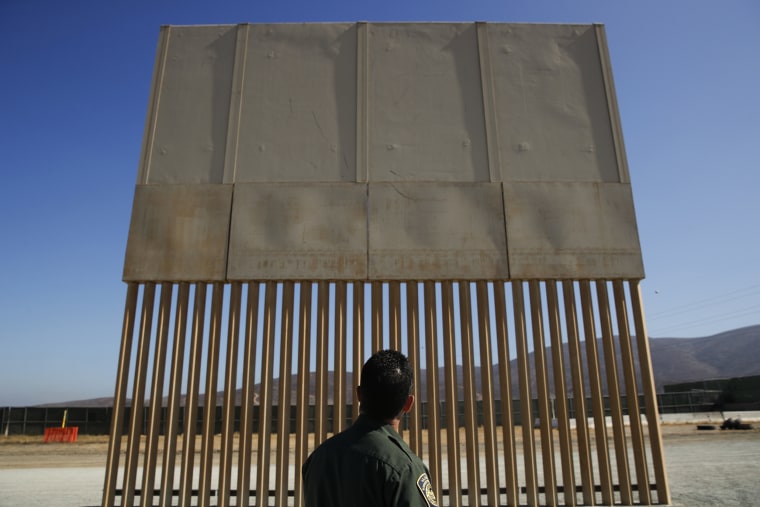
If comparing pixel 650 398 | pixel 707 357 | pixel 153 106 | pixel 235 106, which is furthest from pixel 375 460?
pixel 707 357

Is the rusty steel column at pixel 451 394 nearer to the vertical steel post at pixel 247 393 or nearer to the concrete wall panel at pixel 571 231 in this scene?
the concrete wall panel at pixel 571 231

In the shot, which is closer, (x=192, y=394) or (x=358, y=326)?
(x=192, y=394)

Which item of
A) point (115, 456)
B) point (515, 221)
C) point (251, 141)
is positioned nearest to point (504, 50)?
point (515, 221)

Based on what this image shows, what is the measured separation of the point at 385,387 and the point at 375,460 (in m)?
0.22

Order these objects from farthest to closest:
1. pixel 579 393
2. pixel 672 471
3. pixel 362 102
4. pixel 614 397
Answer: pixel 672 471 < pixel 362 102 < pixel 579 393 < pixel 614 397

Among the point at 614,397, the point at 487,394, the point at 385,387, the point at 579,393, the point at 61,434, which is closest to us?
the point at 385,387

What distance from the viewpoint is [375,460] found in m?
1.33

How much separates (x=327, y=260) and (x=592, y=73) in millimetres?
3345

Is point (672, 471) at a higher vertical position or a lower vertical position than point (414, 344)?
lower

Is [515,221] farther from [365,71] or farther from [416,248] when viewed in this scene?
[365,71]

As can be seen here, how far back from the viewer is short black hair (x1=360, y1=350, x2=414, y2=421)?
1.48m

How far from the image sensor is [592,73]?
516 centimetres

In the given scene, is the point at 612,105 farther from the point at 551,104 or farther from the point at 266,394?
the point at 266,394

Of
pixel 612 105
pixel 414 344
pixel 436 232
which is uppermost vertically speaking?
pixel 612 105
